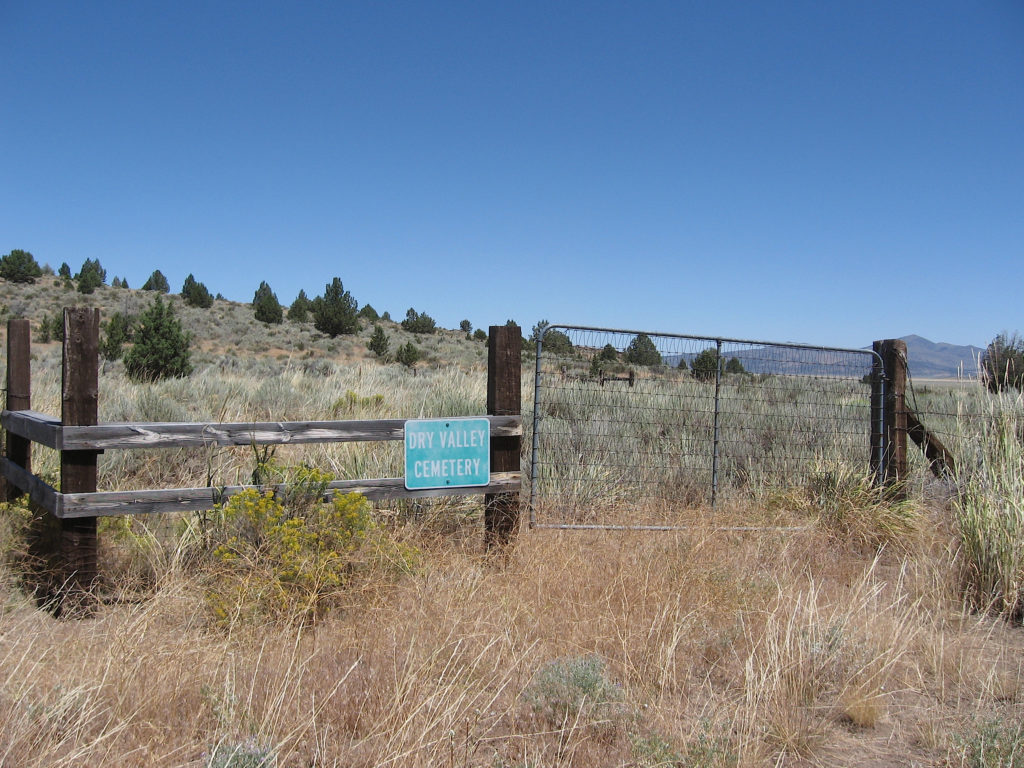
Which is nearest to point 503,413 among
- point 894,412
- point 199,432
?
point 199,432

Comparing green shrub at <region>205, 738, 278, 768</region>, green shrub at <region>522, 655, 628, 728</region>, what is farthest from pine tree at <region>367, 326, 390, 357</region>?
green shrub at <region>205, 738, 278, 768</region>

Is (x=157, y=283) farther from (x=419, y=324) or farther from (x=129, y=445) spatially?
(x=129, y=445)

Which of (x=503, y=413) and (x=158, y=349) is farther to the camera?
(x=158, y=349)

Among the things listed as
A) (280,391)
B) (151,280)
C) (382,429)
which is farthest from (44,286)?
(382,429)

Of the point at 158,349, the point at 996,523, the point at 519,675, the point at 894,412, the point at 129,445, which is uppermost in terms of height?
the point at 158,349

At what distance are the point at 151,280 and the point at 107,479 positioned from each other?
60.5 m

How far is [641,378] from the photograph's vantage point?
24.3ft

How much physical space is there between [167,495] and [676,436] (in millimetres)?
5708

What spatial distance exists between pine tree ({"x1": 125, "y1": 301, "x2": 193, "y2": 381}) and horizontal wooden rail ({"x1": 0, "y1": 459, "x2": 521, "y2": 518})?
12.9m

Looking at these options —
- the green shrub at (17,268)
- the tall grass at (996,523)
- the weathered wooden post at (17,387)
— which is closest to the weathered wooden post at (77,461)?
the weathered wooden post at (17,387)

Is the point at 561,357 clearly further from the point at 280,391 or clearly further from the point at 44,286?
the point at 44,286

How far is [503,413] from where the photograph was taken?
5.80 m

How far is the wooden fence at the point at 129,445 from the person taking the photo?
4723 mm

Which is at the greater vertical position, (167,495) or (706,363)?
(706,363)
